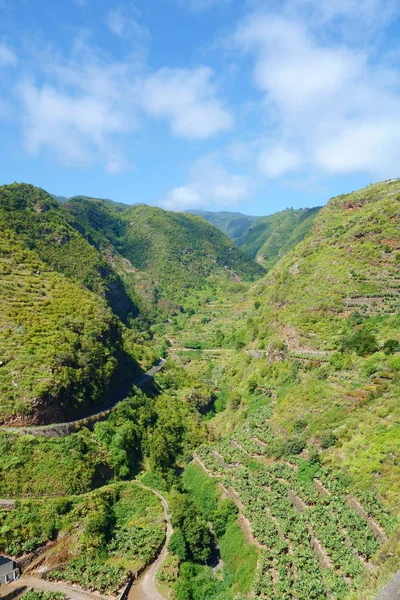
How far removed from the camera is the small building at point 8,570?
25.9 m

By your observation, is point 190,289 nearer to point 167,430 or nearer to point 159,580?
point 167,430

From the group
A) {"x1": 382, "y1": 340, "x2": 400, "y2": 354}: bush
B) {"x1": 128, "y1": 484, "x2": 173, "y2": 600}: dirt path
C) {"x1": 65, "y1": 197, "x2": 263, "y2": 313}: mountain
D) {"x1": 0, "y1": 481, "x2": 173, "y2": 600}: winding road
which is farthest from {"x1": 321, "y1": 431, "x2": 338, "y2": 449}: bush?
{"x1": 65, "y1": 197, "x2": 263, "y2": 313}: mountain

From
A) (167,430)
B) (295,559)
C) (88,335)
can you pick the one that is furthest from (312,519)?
(88,335)

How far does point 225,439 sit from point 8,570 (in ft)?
76.6

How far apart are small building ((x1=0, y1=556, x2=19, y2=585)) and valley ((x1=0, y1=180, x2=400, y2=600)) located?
3.04 ft

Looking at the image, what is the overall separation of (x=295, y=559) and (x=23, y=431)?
82.0ft

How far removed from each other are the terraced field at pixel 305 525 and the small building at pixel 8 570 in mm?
16072

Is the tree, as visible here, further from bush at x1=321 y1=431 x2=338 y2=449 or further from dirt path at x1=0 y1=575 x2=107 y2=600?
bush at x1=321 y1=431 x2=338 y2=449

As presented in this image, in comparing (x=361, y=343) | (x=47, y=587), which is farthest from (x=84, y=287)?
(x=47, y=587)

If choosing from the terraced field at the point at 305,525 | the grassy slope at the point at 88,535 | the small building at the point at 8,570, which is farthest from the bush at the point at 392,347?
the small building at the point at 8,570

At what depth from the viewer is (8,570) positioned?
26.1 meters

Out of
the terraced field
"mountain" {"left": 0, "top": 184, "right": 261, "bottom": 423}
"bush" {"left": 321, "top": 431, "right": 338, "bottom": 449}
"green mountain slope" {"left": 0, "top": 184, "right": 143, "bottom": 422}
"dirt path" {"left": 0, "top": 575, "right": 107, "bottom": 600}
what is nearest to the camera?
the terraced field

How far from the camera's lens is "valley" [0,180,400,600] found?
82.2ft

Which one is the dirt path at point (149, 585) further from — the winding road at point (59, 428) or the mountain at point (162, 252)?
the mountain at point (162, 252)
